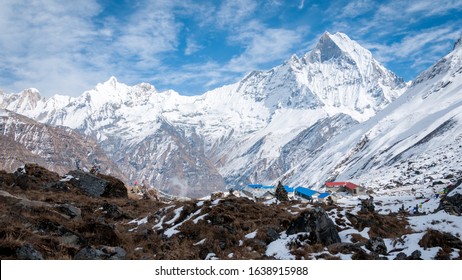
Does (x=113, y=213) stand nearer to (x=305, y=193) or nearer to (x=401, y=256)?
(x=401, y=256)

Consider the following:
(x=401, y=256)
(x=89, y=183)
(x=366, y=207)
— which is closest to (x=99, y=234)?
(x=401, y=256)

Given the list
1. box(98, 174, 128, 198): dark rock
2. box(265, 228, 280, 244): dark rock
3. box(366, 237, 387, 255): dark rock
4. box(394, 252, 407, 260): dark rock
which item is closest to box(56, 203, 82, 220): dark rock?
box(265, 228, 280, 244): dark rock

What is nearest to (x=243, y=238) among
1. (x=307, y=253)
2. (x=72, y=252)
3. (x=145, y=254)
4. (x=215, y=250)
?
(x=215, y=250)

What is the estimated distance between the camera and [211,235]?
2117 cm

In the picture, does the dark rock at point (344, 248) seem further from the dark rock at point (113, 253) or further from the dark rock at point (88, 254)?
the dark rock at point (88, 254)

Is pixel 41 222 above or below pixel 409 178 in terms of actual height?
below

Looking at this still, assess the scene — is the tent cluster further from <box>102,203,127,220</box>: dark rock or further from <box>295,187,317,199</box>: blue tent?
<box>102,203,127,220</box>: dark rock

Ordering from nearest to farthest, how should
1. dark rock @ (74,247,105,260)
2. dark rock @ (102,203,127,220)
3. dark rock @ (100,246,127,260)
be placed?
dark rock @ (74,247,105,260) < dark rock @ (100,246,127,260) < dark rock @ (102,203,127,220)

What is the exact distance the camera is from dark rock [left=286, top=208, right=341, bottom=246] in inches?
770

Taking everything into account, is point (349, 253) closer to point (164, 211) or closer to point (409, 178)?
point (164, 211)

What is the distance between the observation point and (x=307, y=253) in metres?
17.9

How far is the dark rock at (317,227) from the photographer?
1956 centimetres

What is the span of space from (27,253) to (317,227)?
1308 cm
